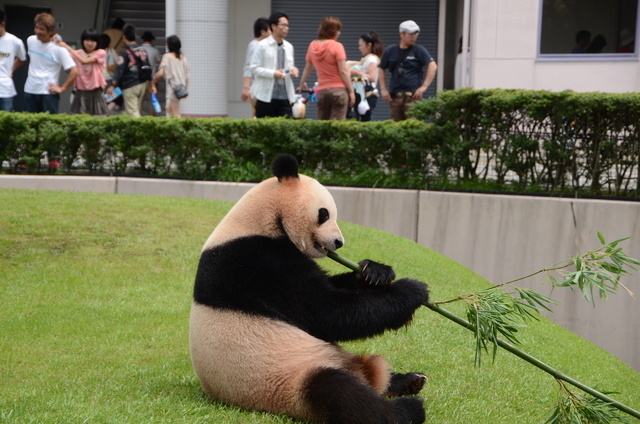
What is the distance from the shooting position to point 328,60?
11414mm

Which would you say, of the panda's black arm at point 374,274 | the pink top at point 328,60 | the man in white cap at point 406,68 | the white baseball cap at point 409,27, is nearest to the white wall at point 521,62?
the man in white cap at point 406,68

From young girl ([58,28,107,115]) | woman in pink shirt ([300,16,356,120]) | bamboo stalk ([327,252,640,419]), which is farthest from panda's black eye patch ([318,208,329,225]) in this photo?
young girl ([58,28,107,115])

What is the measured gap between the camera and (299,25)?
20.4 meters

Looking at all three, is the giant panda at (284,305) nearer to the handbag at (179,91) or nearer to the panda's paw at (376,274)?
the panda's paw at (376,274)

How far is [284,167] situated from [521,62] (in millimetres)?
13192

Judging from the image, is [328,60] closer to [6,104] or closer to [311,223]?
[6,104]

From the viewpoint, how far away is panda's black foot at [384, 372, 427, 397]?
4266 millimetres

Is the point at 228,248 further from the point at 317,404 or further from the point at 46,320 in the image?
the point at 46,320

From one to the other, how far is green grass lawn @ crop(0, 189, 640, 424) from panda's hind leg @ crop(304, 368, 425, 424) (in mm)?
239

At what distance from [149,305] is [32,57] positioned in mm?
7149

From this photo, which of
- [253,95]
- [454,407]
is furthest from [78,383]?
[253,95]

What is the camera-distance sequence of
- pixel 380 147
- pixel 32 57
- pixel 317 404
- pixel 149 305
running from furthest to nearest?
pixel 32 57 < pixel 380 147 < pixel 149 305 < pixel 317 404

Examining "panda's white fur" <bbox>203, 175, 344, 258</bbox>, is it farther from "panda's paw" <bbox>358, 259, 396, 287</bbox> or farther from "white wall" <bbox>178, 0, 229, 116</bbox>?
"white wall" <bbox>178, 0, 229, 116</bbox>

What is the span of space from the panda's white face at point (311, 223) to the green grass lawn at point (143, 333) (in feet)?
0.89
